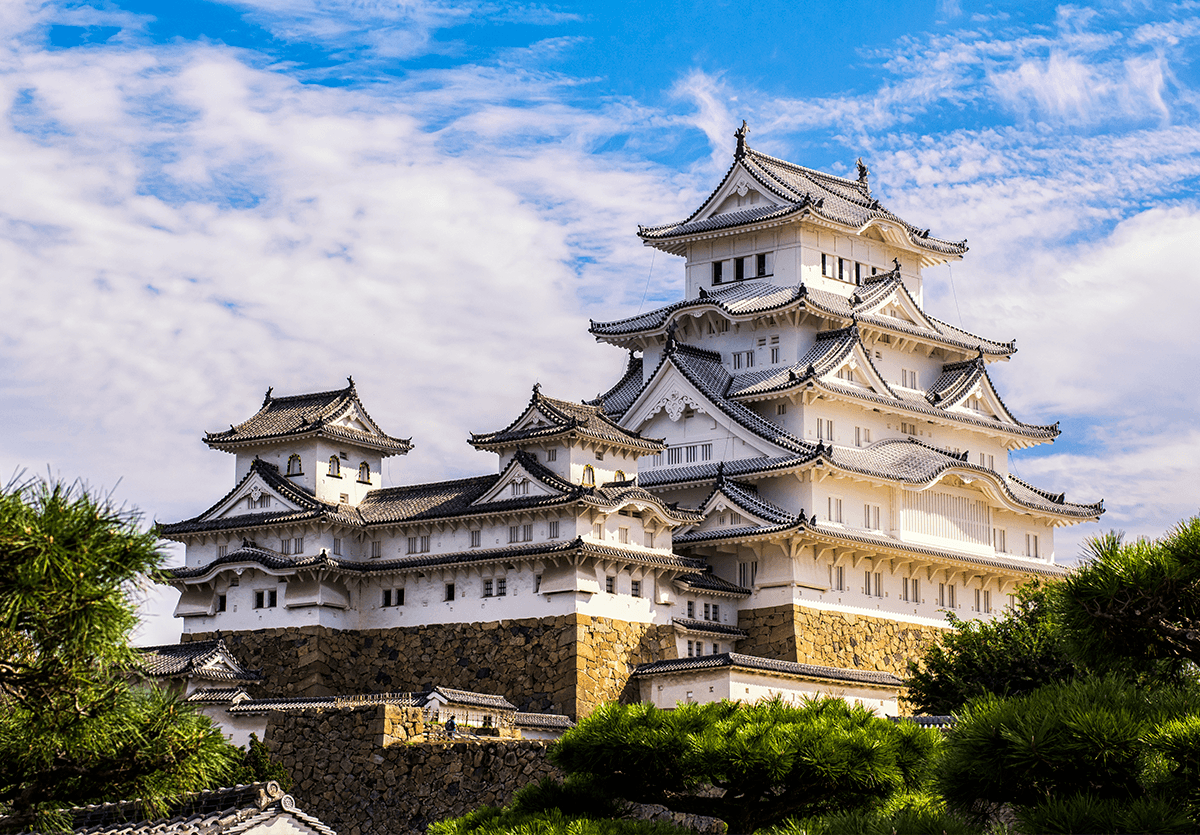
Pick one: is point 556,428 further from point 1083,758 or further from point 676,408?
point 1083,758

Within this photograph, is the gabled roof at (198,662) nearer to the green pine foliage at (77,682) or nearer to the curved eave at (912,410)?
the curved eave at (912,410)

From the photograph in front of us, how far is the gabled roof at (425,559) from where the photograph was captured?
46.0 m

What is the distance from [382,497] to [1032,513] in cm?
2280

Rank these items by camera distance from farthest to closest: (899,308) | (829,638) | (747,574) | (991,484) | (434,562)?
(899,308), (991,484), (747,574), (829,638), (434,562)

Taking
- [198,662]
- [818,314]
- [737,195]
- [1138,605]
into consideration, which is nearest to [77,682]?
[1138,605]

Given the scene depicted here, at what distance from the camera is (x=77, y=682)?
16.3 meters

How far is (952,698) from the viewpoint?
42.9 meters

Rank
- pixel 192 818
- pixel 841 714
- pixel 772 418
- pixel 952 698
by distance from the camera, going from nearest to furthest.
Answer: pixel 192 818 < pixel 841 714 < pixel 952 698 < pixel 772 418

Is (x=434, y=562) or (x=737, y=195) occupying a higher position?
(x=737, y=195)

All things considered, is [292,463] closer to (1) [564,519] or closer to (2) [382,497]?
(2) [382,497]

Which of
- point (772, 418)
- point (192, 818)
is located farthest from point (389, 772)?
point (772, 418)

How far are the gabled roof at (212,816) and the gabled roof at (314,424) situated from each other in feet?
91.2

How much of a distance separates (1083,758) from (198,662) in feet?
110

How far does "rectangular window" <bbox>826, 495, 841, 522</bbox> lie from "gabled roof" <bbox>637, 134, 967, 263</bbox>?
10.5 meters
